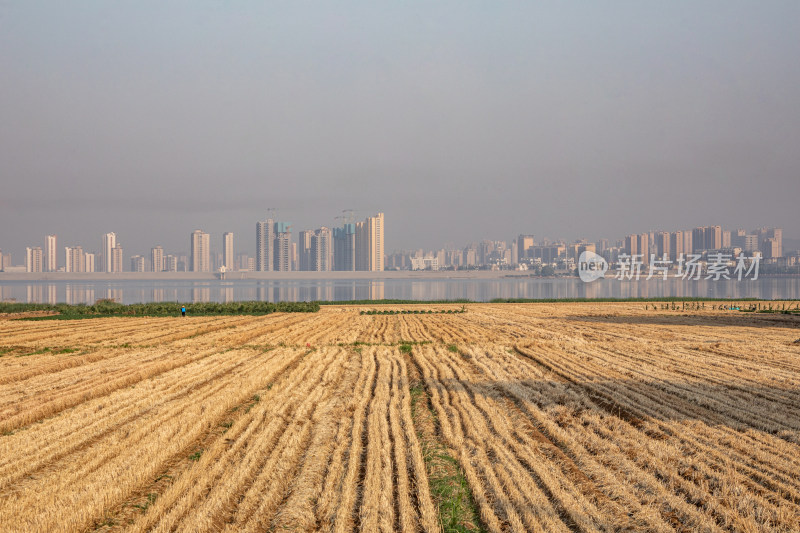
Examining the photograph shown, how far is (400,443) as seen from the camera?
909cm

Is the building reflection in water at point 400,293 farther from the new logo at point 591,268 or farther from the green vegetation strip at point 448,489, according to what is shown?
the green vegetation strip at point 448,489

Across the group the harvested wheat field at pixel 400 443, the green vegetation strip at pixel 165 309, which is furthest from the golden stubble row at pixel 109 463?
the green vegetation strip at pixel 165 309

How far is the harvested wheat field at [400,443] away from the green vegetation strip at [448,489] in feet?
0.11

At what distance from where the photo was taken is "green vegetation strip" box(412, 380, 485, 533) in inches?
248

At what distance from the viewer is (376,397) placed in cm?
1295

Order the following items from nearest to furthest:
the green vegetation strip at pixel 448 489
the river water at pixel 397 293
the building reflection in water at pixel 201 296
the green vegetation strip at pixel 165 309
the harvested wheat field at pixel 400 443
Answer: the green vegetation strip at pixel 448 489, the harvested wheat field at pixel 400 443, the green vegetation strip at pixel 165 309, the building reflection in water at pixel 201 296, the river water at pixel 397 293

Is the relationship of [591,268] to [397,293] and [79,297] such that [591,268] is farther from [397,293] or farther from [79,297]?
[79,297]

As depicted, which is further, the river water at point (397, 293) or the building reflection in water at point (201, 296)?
the river water at point (397, 293)

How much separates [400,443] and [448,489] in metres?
1.93

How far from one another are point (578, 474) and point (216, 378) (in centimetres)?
1071

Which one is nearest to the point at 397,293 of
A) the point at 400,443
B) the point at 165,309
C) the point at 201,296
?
the point at 201,296

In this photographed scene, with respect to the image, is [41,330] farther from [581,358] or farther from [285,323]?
[581,358]

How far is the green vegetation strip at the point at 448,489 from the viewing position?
629 cm

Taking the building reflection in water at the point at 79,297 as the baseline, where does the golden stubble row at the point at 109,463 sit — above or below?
above
